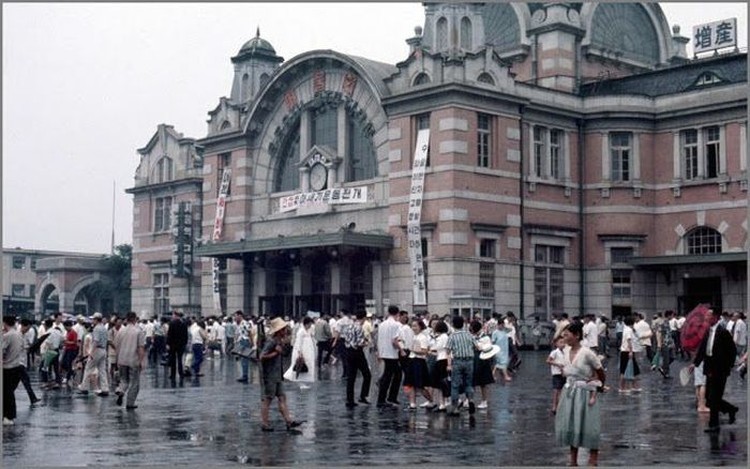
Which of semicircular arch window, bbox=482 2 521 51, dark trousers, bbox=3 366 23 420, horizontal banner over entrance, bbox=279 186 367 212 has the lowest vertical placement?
dark trousers, bbox=3 366 23 420

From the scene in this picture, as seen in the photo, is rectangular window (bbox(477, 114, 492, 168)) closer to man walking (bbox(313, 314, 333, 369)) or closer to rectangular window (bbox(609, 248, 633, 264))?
rectangular window (bbox(609, 248, 633, 264))

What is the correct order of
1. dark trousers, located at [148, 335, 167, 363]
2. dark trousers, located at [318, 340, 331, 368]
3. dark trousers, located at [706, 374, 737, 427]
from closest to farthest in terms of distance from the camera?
dark trousers, located at [706, 374, 737, 427] → dark trousers, located at [318, 340, 331, 368] → dark trousers, located at [148, 335, 167, 363]

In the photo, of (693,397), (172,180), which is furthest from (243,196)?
(693,397)

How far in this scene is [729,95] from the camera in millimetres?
38844

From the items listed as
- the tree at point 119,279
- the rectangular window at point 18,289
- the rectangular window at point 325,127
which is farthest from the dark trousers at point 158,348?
the rectangular window at point 18,289

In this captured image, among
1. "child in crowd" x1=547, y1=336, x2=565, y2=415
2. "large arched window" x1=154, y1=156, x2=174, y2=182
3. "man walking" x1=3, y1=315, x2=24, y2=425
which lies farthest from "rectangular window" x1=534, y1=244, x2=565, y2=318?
"man walking" x1=3, y1=315, x2=24, y2=425

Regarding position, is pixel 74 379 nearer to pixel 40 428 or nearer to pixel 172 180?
pixel 40 428

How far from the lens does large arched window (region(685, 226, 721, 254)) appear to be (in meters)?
39.2

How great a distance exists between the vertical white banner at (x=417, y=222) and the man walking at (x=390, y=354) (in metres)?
16.2

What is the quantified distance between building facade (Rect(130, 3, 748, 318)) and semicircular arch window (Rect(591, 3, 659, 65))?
509mm

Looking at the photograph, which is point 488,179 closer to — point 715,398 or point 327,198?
point 327,198

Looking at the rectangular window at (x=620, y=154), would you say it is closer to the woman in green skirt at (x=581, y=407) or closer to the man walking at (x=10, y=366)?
the man walking at (x=10, y=366)

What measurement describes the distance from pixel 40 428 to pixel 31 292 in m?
65.0

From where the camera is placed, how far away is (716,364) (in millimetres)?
Result: 15664
